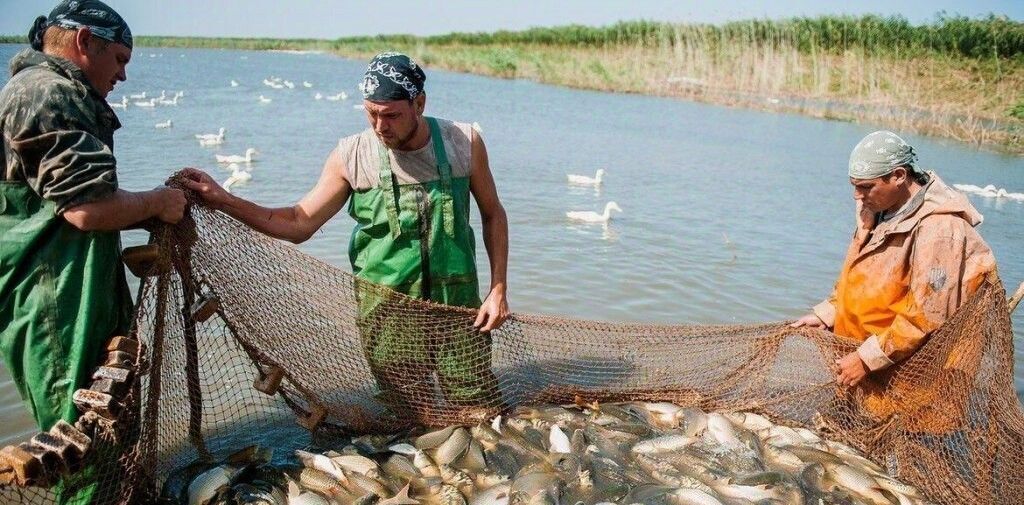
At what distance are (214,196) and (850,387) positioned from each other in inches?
141

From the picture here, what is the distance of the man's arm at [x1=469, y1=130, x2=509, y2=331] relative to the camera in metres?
3.97

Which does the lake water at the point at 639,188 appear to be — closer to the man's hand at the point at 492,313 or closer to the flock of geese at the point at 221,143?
the flock of geese at the point at 221,143

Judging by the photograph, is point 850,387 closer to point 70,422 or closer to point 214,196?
point 214,196

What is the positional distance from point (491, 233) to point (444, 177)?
1.69ft

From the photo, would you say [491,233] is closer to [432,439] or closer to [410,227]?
[410,227]

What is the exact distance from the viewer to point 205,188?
11.3 ft

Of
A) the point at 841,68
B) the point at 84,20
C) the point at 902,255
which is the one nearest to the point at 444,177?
the point at 84,20

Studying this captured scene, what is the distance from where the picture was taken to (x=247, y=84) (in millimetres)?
33625

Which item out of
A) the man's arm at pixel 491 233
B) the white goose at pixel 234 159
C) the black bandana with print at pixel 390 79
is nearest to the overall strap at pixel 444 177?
the man's arm at pixel 491 233

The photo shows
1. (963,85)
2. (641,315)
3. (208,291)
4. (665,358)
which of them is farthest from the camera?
(963,85)

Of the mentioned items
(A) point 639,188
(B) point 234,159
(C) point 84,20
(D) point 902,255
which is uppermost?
(C) point 84,20

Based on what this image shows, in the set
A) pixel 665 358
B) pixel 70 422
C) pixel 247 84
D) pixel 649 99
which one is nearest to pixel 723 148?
pixel 649 99

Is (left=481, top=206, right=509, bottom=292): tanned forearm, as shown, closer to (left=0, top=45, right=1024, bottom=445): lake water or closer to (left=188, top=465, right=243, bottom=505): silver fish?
(left=188, top=465, right=243, bottom=505): silver fish

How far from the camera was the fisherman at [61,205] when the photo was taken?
2.67 metres
